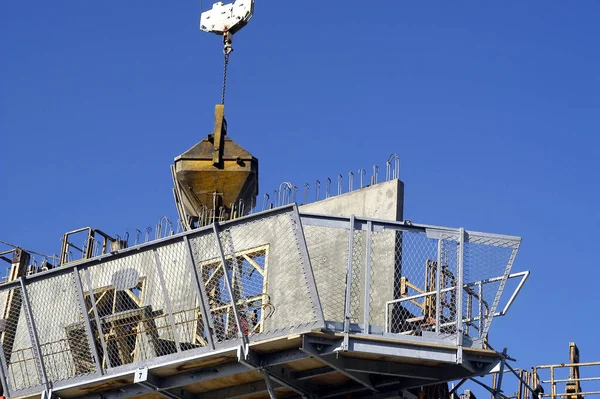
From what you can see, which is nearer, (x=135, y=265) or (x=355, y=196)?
(x=135, y=265)

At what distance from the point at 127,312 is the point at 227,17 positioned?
10475mm

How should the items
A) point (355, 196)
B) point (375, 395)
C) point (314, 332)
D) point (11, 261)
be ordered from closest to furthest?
point (314, 332) < point (375, 395) < point (355, 196) < point (11, 261)

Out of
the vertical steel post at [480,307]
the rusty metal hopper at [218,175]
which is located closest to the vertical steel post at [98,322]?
the rusty metal hopper at [218,175]

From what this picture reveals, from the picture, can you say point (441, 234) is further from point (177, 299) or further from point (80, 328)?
point (80, 328)

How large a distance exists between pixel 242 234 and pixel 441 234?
4257 mm

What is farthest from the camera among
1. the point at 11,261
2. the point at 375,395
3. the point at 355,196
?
the point at 11,261

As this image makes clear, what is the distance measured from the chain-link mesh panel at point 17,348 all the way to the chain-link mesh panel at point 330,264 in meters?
6.75

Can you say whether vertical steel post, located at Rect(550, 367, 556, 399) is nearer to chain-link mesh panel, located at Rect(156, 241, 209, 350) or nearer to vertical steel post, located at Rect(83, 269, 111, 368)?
chain-link mesh panel, located at Rect(156, 241, 209, 350)

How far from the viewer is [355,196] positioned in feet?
113

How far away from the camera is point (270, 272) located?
30781mm

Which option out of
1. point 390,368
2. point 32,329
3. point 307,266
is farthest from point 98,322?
point 390,368

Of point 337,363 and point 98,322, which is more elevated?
point 98,322

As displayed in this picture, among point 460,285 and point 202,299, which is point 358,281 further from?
point 202,299

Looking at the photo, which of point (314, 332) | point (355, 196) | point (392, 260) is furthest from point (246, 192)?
point (314, 332)
